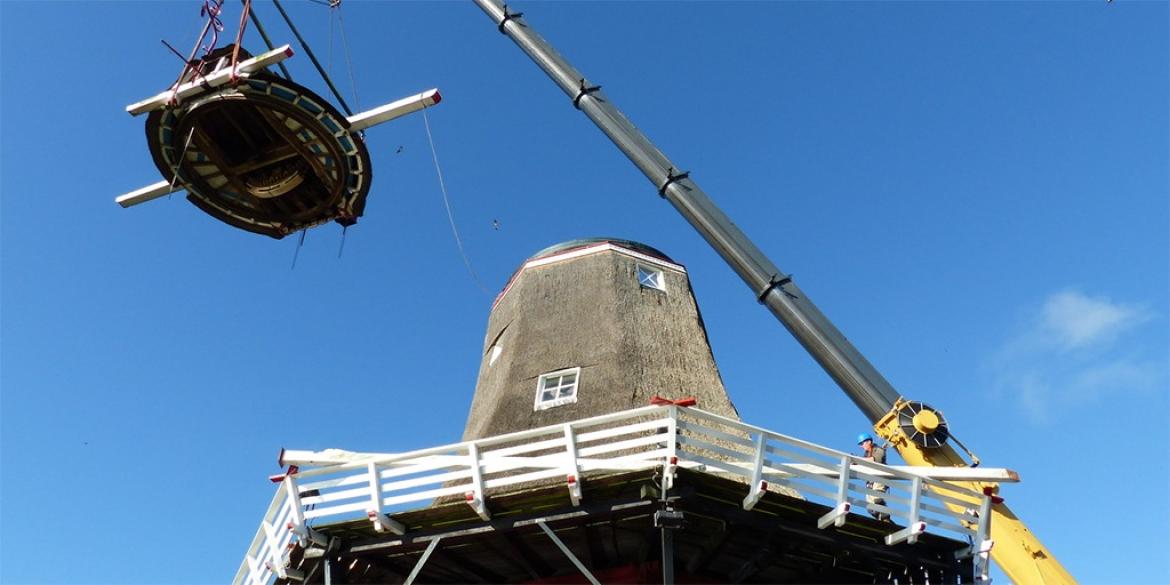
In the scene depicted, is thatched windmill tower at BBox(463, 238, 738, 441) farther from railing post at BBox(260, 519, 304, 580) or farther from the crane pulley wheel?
railing post at BBox(260, 519, 304, 580)

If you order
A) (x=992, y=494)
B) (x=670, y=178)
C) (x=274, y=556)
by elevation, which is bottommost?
(x=274, y=556)

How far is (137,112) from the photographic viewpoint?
10172 mm

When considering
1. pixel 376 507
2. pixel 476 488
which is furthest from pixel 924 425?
pixel 376 507

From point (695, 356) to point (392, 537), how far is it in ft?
18.8

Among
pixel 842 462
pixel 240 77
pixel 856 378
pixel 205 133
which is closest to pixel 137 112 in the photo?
pixel 205 133

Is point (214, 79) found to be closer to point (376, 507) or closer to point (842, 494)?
point (376, 507)

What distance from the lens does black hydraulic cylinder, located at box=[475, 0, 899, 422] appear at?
41.6ft

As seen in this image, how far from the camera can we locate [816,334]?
1323 cm

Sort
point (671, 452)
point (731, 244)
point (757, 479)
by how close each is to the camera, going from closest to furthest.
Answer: point (671, 452), point (757, 479), point (731, 244)

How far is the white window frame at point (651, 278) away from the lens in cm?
1499

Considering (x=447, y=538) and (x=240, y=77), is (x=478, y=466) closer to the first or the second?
(x=447, y=538)

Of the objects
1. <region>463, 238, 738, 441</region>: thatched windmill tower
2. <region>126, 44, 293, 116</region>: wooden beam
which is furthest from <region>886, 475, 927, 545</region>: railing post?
<region>126, 44, 293, 116</region>: wooden beam

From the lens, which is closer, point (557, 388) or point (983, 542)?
point (983, 542)

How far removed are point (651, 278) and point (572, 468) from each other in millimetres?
6871
